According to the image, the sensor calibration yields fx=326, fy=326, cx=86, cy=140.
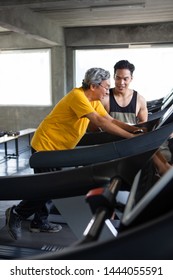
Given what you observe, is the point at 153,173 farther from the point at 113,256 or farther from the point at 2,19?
the point at 2,19

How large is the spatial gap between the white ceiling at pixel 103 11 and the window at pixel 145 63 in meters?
0.79

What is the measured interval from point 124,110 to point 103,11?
4.26 m

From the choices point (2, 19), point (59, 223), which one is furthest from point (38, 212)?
point (2, 19)

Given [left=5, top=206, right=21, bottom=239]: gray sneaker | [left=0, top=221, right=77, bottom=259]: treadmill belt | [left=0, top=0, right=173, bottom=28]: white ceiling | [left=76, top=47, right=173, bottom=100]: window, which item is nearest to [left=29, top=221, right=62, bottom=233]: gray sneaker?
[left=0, top=221, right=77, bottom=259]: treadmill belt

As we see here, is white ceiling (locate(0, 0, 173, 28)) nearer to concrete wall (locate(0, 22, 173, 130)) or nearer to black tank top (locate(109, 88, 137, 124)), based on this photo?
concrete wall (locate(0, 22, 173, 130))

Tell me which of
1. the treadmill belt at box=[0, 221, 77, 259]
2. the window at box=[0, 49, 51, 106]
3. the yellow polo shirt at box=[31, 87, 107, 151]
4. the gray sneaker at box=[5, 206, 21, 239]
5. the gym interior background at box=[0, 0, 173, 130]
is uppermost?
the gym interior background at box=[0, 0, 173, 130]

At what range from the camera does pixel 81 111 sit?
2338 millimetres

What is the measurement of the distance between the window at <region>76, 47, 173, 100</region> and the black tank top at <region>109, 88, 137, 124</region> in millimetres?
5583

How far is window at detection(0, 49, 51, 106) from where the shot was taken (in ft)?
29.2

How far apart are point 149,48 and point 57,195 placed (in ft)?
24.7

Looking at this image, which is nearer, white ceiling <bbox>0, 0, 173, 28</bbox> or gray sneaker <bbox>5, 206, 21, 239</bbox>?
gray sneaker <bbox>5, 206, 21, 239</bbox>

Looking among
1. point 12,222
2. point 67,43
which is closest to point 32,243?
point 12,222
